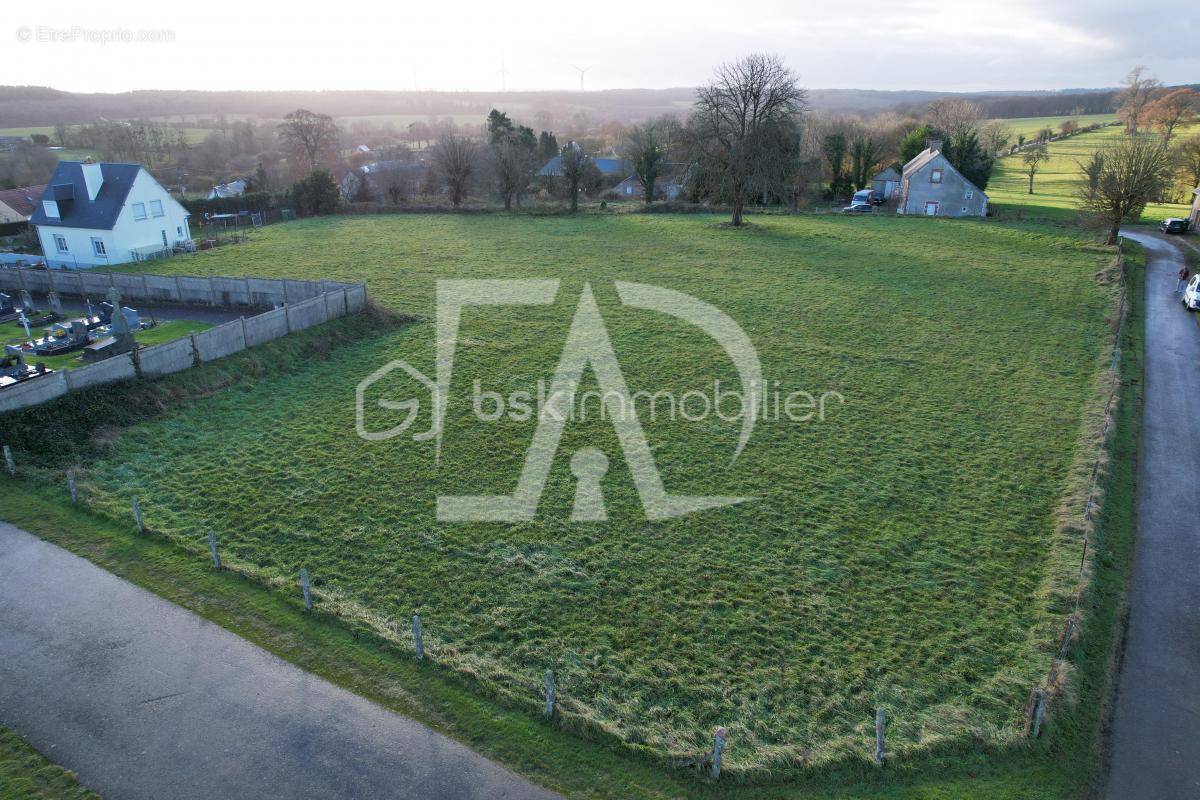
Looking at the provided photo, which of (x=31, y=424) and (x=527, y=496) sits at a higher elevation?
(x=31, y=424)

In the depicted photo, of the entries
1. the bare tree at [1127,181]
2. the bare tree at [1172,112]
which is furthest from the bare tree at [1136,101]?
the bare tree at [1127,181]

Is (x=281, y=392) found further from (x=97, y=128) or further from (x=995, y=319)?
(x=97, y=128)

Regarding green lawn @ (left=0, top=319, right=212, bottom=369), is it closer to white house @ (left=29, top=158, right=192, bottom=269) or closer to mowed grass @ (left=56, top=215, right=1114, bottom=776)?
mowed grass @ (left=56, top=215, right=1114, bottom=776)

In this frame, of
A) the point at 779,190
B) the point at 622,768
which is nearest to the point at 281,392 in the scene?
the point at 622,768

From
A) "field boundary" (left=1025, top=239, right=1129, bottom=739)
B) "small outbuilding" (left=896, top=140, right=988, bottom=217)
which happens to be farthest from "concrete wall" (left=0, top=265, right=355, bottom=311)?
"small outbuilding" (left=896, top=140, right=988, bottom=217)

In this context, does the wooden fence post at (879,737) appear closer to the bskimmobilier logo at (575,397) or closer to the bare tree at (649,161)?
the bskimmobilier logo at (575,397)

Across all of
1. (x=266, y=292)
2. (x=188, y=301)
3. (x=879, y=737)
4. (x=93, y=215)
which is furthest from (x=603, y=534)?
(x=93, y=215)

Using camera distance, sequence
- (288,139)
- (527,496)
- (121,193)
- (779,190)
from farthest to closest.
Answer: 1. (288,139)
2. (779,190)
3. (121,193)
4. (527,496)

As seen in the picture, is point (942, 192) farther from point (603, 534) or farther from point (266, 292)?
point (603, 534)
